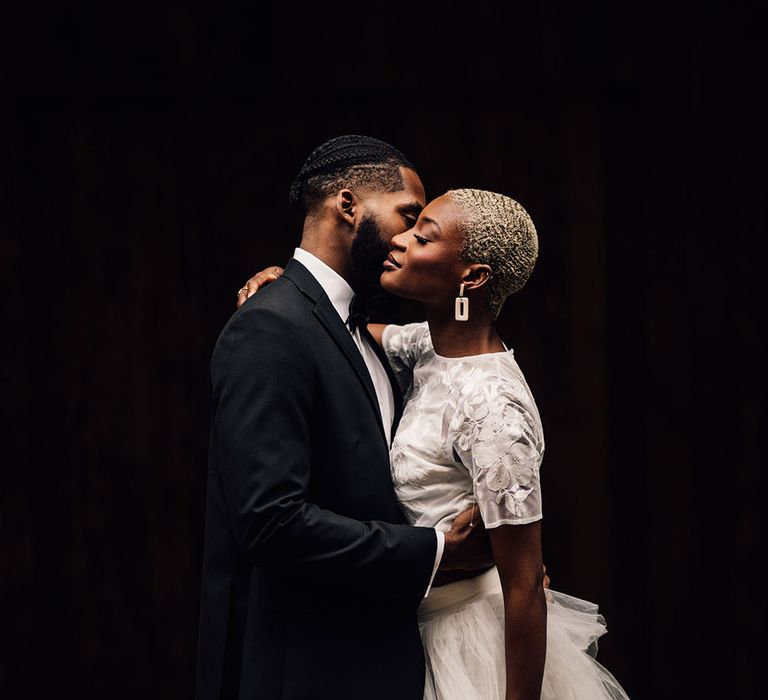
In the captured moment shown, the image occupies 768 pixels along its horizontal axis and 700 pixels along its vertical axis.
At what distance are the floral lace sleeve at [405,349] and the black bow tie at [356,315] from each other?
19 centimetres

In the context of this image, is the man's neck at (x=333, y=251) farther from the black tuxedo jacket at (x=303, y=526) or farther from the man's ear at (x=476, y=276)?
the man's ear at (x=476, y=276)

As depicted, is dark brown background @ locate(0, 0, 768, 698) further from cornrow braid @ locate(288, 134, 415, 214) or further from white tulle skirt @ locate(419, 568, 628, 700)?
white tulle skirt @ locate(419, 568, 628, 700)

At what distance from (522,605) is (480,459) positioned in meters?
0.30

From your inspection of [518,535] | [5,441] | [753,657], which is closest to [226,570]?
[518,535]

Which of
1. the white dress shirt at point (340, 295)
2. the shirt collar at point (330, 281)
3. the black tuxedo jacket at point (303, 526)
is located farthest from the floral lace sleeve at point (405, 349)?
the black tuxedo jacket at point (303, 526)

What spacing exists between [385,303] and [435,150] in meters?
1.33

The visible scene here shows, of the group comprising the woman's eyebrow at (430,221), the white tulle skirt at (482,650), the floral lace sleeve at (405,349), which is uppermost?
the woman's eyebrow at (430,221)

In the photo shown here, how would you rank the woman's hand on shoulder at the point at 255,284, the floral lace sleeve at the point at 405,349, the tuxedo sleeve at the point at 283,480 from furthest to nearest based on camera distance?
the floral lace sleeve at the point at 405,349
the woman's hand on shoulder at the point at 255,284
the tuxedo sleeve at the point at 283,480

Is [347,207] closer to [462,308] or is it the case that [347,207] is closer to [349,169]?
[349,169]

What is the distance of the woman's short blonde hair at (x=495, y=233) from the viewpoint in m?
1.97

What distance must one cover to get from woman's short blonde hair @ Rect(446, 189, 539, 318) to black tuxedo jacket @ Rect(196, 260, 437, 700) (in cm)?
33

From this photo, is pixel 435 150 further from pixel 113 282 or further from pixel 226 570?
pixel 226 570

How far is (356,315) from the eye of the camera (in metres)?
2.18

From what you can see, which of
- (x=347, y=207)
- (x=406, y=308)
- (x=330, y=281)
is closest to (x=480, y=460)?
(x=330, y=281)
